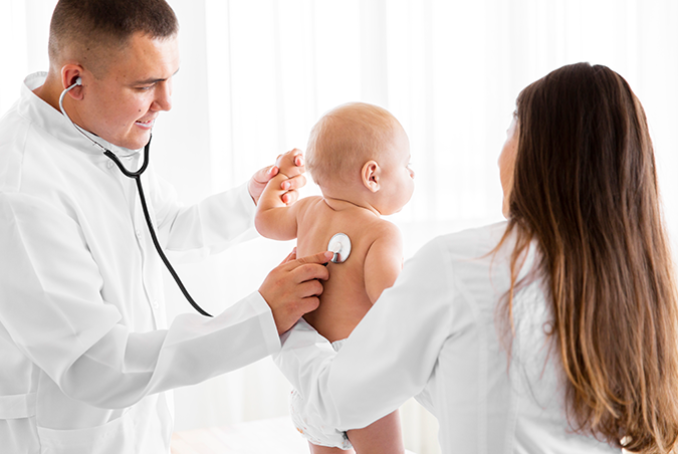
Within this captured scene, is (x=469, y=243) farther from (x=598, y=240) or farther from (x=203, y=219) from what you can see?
(x=203, y=219)

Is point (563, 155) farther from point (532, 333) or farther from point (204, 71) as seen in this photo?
point (204, 71)

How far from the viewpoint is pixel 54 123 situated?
50.9 inches

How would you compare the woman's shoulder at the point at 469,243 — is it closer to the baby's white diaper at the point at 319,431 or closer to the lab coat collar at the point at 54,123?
the baby's white diaper at the point at 319,431

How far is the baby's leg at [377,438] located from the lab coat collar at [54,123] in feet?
2.89

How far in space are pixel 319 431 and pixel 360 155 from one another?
61cm

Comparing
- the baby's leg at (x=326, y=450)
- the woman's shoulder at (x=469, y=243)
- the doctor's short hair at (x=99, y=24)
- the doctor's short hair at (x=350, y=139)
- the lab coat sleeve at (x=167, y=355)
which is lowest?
the baby's leg at (x=326, y=450)

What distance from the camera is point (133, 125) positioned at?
1.33m

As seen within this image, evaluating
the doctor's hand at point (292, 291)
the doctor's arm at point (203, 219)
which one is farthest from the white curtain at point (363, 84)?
the doctor's hand at point (292, 291)

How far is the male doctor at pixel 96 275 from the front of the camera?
1075mm

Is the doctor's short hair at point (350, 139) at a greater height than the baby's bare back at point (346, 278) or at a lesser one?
greater

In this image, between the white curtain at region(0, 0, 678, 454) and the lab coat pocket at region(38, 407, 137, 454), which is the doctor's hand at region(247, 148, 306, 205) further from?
the white curtain at region(0, 0, 678, 454)

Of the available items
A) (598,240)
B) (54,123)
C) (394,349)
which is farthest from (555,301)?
(54,123)

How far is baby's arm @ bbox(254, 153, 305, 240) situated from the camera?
146 centimetres

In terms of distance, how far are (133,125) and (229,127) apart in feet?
4.14
